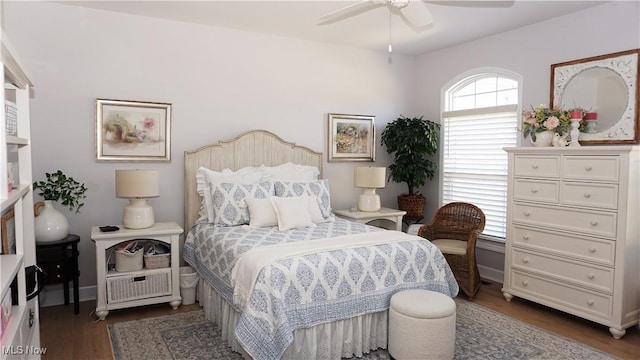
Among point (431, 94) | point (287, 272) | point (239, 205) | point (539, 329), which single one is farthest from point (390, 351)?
point (431, 94)

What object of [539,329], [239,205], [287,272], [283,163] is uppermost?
[283,163]

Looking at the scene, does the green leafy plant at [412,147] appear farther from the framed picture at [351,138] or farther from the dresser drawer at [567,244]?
the dresser drawer at [567,244]

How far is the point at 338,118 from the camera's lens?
17.5 ft

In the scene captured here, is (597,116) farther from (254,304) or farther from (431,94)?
(254,304)

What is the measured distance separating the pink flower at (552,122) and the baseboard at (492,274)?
1746 millimetres

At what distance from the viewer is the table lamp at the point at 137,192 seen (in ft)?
12.4

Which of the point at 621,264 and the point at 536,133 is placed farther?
the point at 536,133

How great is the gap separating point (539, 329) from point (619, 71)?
230 cm

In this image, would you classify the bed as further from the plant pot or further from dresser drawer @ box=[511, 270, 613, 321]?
the plant pot

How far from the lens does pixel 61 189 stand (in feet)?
12.4

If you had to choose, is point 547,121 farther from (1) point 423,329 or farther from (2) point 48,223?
(2) point 48,223

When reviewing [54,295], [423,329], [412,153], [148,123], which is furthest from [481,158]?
[54,295]

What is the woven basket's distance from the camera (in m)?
3.83

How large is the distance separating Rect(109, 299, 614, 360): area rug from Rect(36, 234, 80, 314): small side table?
21.9 inches
